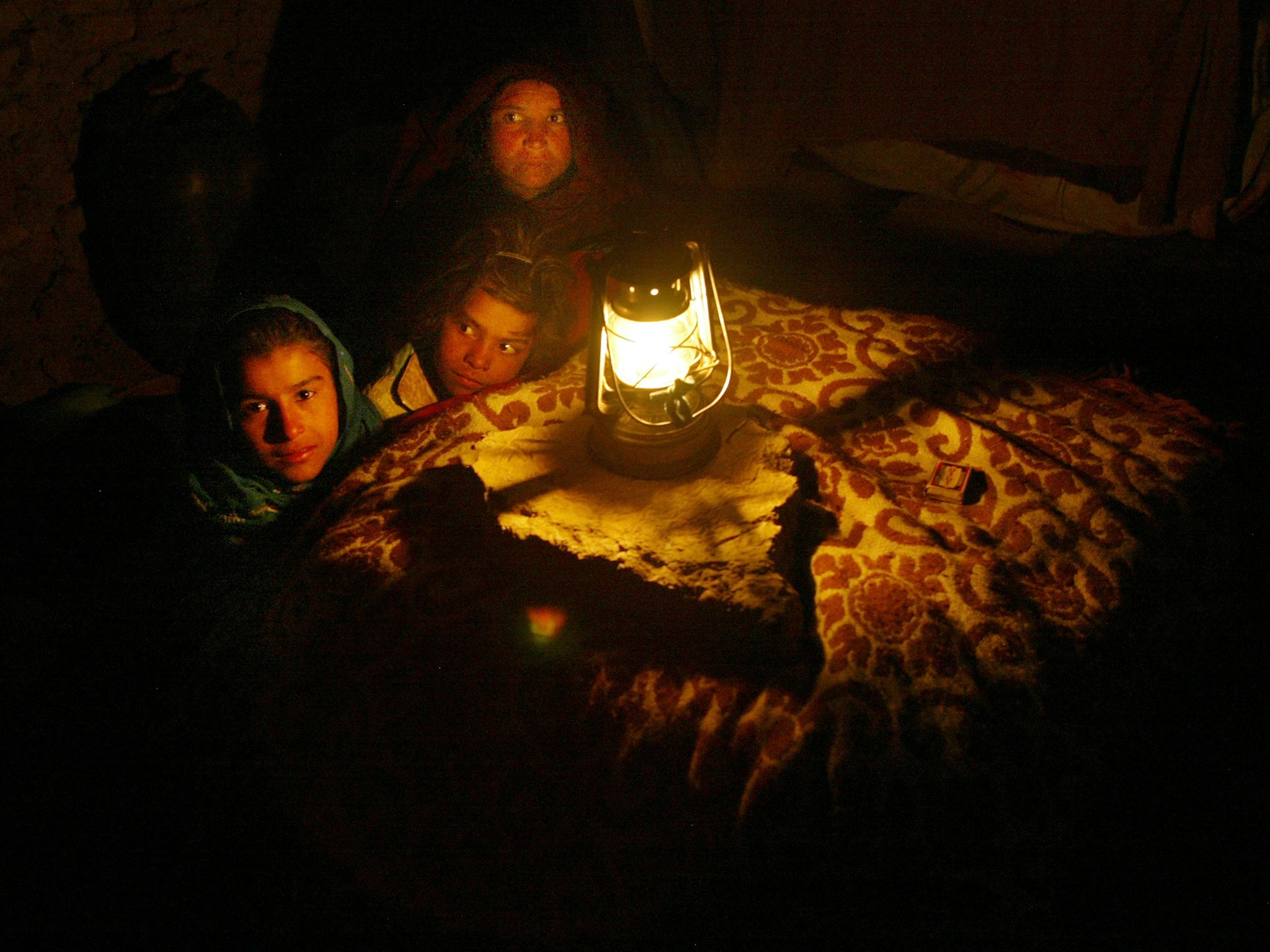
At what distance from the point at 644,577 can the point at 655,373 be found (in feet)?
1.58

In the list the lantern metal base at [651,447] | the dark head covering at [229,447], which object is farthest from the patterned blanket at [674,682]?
the lantern metal base at [651,447]

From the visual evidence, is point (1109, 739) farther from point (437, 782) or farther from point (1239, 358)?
point (1239, 358)

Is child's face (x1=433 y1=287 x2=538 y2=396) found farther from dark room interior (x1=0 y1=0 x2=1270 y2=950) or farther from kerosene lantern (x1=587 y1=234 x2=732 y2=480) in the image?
kerosene lantern (x1=587 y1=234 x2=732 y2=480)

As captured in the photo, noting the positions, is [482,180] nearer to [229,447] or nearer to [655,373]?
[655,373]

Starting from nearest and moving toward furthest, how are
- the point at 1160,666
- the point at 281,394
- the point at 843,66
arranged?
1. the point at 1160,666
2. the point at 281,394
3. the point at 843,66

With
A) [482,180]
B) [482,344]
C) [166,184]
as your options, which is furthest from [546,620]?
[166,184]

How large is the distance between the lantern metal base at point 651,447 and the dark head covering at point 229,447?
2.26ft

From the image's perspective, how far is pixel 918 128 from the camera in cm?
280

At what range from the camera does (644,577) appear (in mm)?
1596

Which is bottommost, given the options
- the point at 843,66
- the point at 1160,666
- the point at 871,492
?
the point at 1160,666

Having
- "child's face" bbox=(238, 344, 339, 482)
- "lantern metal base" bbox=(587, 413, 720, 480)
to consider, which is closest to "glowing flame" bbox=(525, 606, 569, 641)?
"lantern metal base" bbox=(587, 413, 720, 480)

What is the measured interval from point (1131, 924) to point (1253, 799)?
0.38 m

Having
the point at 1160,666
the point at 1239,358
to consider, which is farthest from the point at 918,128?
the point at 1160,666

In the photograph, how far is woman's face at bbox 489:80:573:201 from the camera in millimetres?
2125
